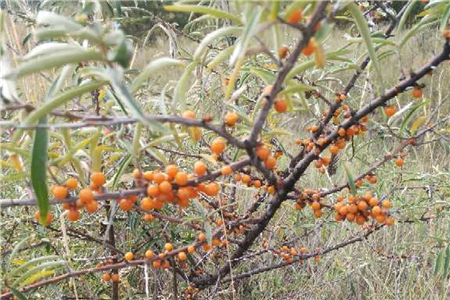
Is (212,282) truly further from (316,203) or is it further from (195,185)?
Answer: (195,185)

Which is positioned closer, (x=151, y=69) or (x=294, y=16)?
(x=294, y=16)

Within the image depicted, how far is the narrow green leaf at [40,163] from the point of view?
61 cm

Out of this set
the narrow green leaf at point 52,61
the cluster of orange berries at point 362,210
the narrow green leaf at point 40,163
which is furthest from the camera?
the cluster of orange berries at point 362,210

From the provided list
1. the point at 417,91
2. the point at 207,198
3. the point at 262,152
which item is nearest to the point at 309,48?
the point at 262,152

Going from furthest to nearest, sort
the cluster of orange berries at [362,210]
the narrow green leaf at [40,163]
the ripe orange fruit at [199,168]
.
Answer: the cluster of orange berries at [362,210]
the ripe orange fruit at [199,168]
the narrow green leaf at [40,163]

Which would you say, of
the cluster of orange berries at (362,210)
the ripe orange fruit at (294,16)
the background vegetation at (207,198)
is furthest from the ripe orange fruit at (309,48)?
the cluster of orange berries at (362,210)

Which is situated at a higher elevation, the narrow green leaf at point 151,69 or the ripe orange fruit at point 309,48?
the ripe orange fruit at point 309,48

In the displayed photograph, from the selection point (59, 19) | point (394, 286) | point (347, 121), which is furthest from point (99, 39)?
point (394, 286)

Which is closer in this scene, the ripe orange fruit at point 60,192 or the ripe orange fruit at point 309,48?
the ripe orange fruit at point 309,48

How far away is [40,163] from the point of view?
0.62m

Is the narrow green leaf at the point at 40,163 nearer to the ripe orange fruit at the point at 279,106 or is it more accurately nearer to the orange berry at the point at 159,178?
the orange berry at the point at 159,178

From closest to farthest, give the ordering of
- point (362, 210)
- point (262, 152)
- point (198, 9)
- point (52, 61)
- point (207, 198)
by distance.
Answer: point (52, 61), point (198, 9), point (262, 152), point (362, 210), point (207, 198)

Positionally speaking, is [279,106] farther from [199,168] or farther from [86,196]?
[86,196]

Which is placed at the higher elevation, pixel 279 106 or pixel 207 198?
pixel 279 106
